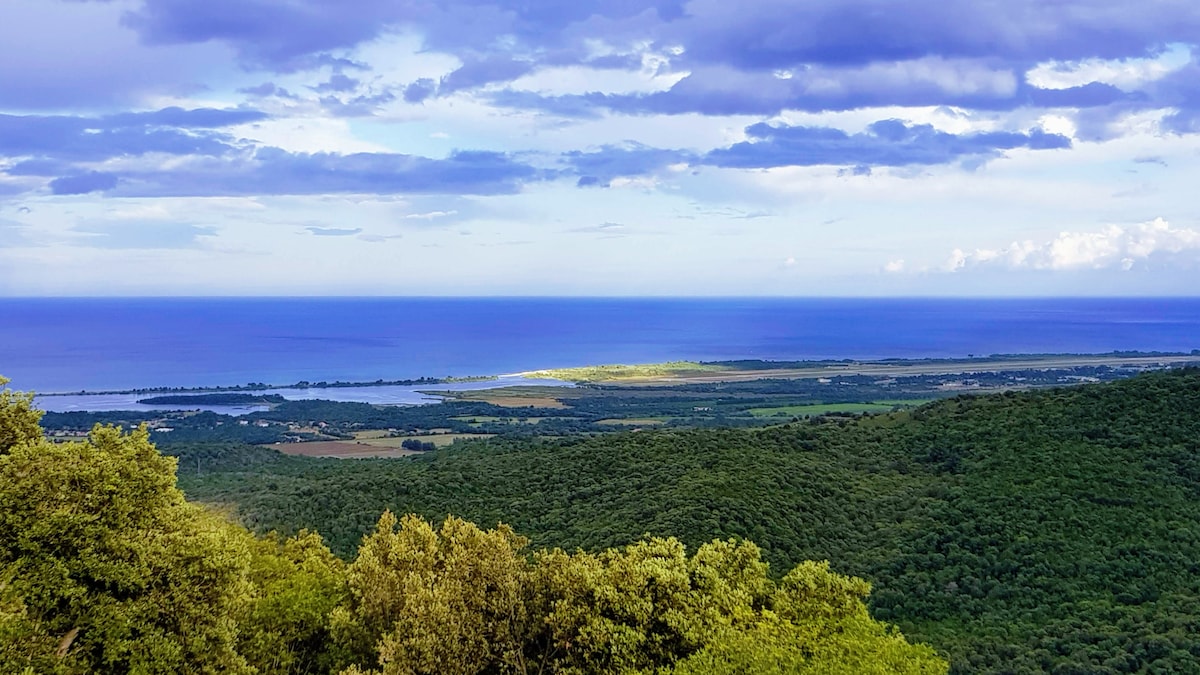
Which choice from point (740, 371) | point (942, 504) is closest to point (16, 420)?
point (942, 504)

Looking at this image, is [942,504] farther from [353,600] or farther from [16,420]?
[16,420]

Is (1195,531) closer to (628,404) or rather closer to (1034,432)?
(1034,432)

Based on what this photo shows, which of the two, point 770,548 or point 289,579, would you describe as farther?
point 770,548

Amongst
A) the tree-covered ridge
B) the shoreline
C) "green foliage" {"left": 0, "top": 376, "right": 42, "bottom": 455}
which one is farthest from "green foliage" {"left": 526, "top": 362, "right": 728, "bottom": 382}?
"green foliage" {"left": 0, "top": 376, "right": 42, "bottom": 455}

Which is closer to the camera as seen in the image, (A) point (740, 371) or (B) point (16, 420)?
(B) point (16, 420)

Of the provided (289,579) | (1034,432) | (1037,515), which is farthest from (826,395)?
(289,579)
